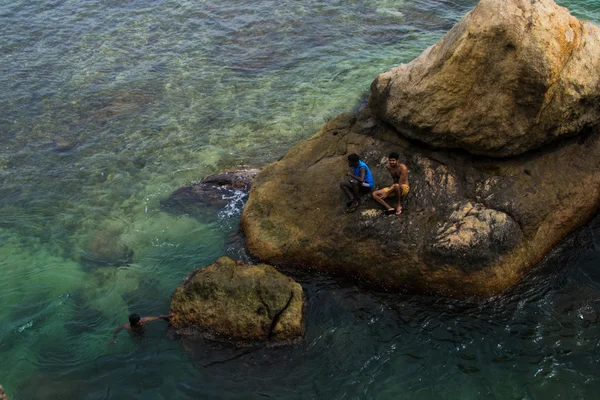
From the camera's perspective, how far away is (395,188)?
11.8 m

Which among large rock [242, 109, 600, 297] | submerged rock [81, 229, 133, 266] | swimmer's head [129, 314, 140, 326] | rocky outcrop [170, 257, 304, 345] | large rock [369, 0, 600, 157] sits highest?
large rock [369, 0, 600, 157]

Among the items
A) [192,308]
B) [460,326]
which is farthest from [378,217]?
[192,308]

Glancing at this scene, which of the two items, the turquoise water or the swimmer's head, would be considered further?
the swimmer's head

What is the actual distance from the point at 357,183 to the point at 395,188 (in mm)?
870

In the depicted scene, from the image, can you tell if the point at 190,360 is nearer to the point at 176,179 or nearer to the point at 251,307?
the point at 251,307

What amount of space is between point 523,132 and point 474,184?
1.48 m

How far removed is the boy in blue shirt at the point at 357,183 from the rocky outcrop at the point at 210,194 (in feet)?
12.0

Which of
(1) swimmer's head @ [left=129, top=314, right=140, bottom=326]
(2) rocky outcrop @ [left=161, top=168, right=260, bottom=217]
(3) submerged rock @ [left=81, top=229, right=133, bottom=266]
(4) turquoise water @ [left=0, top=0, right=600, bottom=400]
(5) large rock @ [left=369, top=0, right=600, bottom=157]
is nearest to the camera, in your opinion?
(4) turquoise water @ [left=0, top=0, right=600, bottom=400]

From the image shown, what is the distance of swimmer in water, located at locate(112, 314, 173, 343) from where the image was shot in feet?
36.8

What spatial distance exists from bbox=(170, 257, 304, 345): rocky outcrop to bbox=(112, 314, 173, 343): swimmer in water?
0.44 meters

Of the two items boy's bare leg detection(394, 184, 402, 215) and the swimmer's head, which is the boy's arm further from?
the swimmer's head

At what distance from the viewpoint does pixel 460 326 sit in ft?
35.2

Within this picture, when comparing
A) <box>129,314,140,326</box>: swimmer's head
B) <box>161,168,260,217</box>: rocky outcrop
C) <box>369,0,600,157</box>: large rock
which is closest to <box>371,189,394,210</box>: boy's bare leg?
<box>369,0,600,157</box>: large rock

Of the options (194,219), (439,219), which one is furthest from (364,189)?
(194,219)
